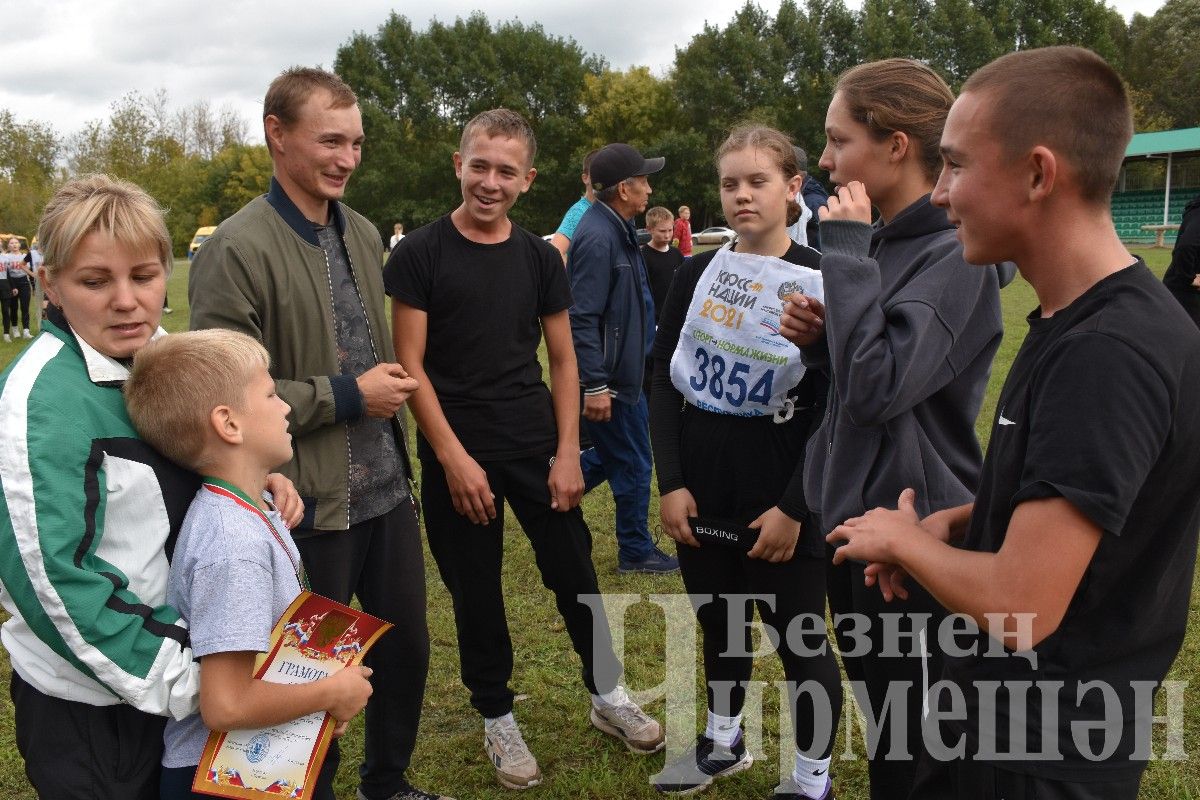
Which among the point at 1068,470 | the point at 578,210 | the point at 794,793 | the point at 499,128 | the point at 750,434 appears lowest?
the point at 794,793

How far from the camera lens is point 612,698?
11.3ft

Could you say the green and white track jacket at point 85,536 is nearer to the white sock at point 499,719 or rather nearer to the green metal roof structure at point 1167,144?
the white sock at point 499,719

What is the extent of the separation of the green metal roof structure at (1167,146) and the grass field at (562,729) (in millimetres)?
37257

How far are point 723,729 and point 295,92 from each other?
2449 mm

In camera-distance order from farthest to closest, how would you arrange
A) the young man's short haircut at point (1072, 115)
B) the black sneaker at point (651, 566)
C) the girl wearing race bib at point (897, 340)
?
the black sneaker at point (651, 566), the girl wearing race bib at point (897, 340), the young man's short haircut at point (1072, 115)

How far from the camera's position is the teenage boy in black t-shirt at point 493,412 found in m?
3.10

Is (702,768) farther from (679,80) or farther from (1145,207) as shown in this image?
(679,80)

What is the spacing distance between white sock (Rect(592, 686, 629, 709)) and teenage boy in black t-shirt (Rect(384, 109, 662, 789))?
2 centimetres

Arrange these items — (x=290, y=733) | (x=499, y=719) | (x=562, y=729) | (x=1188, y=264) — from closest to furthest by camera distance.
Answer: (x=290, y=733)
(x=499, y=719)
(x=562, y=729)
(x=1188, y=264)

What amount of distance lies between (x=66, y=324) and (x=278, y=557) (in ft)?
2.04

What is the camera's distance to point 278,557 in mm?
1833

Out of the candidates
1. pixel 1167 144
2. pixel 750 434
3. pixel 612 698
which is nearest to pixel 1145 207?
pixel 1167 144

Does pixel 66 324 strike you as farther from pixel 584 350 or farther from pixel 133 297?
pixel 584 350

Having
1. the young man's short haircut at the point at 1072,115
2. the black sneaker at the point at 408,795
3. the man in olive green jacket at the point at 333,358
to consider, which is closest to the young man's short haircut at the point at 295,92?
the man in olive green jacket at the point at 333,358
